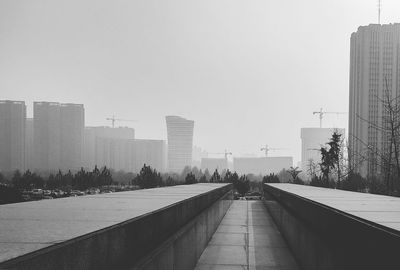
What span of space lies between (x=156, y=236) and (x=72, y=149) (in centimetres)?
10134

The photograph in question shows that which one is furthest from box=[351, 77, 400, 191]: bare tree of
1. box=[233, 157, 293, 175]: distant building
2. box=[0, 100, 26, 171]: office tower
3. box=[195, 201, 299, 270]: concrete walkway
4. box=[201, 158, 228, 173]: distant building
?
box=[201, 158, 228, 173]: distant building

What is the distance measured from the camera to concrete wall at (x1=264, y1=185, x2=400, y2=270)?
225 centimetres

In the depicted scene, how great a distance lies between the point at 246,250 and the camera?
6258 mm

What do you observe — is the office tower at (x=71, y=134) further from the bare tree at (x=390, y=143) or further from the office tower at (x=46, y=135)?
the bare tree at (x=390, y=143)

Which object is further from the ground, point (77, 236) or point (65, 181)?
point (77, 236)

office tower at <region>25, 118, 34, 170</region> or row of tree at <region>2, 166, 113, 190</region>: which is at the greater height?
office tower at <region>25, 118, 34, 170</region>

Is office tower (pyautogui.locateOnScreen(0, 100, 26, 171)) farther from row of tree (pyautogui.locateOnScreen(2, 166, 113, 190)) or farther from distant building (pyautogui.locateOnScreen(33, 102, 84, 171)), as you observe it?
row of tree (pyautogui.locateOnScreen(2, 166, 113, 190))

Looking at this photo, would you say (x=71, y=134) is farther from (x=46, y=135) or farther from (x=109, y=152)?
(x=109, y=152)

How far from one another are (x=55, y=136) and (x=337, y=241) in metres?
99.5

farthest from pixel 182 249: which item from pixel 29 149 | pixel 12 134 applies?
pixel 29 149

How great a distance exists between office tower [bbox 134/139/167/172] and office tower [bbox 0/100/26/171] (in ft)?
138

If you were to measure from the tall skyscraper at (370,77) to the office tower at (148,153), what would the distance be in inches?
4084

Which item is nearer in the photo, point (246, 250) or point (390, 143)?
point (246, 250)

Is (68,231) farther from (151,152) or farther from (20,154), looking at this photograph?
(151,152)
